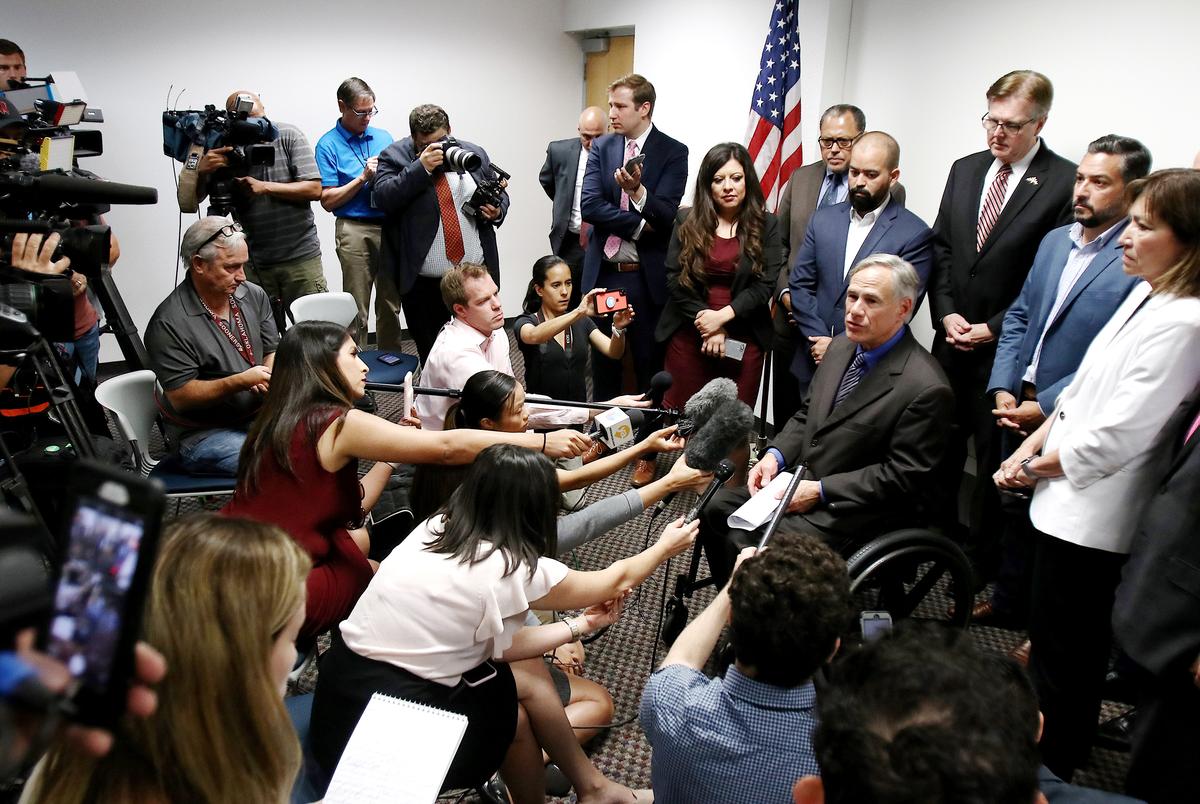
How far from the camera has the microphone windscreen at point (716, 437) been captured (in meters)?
2.40

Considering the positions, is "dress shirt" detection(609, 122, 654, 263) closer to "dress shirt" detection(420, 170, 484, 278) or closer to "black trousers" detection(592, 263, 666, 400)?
"black trousers" detection(592, 263, 666, 400)

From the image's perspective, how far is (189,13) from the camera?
16.0ft

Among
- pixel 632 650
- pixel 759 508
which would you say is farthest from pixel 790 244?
pixel 632 650

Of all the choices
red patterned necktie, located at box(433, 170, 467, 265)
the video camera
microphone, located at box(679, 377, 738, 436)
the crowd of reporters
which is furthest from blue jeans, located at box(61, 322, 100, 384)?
microphone, located at box(679, 377, 738, 436)

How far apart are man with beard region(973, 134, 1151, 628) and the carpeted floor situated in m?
0.31

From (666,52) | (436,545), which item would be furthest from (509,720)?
(666,52)

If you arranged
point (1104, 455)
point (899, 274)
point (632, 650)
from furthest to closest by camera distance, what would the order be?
point (632, 650) < point (899, 274) < point (1104, 455)

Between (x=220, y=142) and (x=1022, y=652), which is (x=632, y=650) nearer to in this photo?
(x=1022, y=652)

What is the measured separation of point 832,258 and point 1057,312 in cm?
94

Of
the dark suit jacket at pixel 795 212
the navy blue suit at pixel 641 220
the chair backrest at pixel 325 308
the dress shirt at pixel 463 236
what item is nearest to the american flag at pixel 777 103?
the dark suit jacket at pixel 795 212

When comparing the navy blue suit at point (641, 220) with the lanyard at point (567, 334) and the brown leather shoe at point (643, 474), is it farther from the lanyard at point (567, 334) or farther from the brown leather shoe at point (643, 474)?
the lanyard at point (567, 334)

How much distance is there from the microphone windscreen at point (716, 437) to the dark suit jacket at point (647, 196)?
1.70 meters

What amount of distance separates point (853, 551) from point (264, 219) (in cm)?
333

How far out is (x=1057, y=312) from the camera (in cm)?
256
